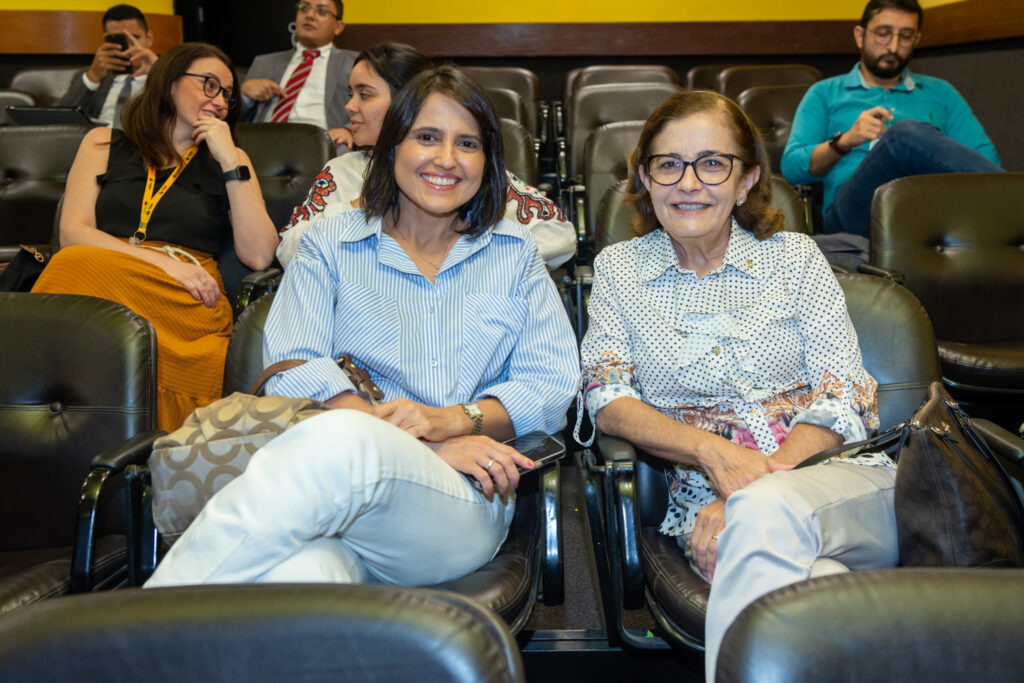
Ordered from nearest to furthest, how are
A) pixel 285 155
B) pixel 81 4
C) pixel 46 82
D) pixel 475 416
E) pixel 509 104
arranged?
1. pixel 475 416
2. pixel 285 155
3. pixel 509 104
4. pixel 46 82
5. pixel 81 4

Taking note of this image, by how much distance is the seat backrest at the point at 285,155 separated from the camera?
Result: 2805mm

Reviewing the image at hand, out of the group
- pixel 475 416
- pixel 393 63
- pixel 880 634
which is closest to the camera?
pixel 880 634

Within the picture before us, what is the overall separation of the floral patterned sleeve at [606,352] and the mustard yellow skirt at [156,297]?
897 millimetres

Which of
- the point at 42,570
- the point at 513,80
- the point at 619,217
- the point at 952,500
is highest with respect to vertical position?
the point at 513,80

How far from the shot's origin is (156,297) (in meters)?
2.14

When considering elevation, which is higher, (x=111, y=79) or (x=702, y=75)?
(x=702, y=75)

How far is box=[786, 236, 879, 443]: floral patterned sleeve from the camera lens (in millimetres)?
1576

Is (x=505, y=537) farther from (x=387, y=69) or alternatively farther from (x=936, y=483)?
(x=387, y=69)

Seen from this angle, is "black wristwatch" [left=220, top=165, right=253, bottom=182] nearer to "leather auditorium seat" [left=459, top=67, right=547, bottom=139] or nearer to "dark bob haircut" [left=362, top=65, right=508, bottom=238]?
"dark bob haircut" [left=362, top=65, right=508, bottom=238]

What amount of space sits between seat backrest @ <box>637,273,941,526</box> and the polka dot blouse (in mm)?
57

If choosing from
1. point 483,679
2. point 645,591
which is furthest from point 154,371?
point 483,679

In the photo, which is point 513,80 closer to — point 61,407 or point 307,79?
point 307,79

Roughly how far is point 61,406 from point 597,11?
5056 millimetres

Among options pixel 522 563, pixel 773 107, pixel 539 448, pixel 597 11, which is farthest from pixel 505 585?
pixel 597 11
